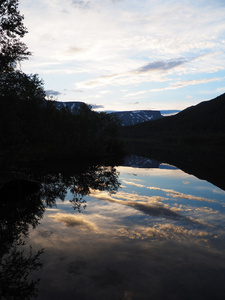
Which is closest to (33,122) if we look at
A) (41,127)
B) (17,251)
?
(41,127)

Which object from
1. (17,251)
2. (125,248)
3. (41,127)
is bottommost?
(17,251)

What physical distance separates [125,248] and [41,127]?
35053mm

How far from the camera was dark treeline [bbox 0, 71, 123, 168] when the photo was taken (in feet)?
88.4

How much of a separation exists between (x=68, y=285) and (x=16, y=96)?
79.9 feet

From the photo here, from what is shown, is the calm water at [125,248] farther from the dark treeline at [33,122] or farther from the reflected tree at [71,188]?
the dark treeline at [33,122]

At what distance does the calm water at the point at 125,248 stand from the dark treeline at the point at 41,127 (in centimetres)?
995

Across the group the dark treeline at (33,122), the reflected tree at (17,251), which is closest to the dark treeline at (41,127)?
the dark treeline at (33,122)

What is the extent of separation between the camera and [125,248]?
12.6m

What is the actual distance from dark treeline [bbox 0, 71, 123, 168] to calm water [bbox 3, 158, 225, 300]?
9.95m

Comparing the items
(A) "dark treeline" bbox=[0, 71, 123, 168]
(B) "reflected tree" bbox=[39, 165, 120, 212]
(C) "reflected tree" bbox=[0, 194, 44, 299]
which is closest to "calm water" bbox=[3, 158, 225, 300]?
(C) "reflected tree" bbox=[0, 194, 44, 299]

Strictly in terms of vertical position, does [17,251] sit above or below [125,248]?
below

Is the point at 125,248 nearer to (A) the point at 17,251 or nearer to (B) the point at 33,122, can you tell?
(A) the point at 17,251

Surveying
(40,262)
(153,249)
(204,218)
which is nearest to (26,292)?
(40,262)

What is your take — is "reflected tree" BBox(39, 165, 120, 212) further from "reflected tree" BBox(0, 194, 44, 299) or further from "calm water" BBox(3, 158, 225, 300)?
"reflected tree" BBox(0, 194, 44, 299)
